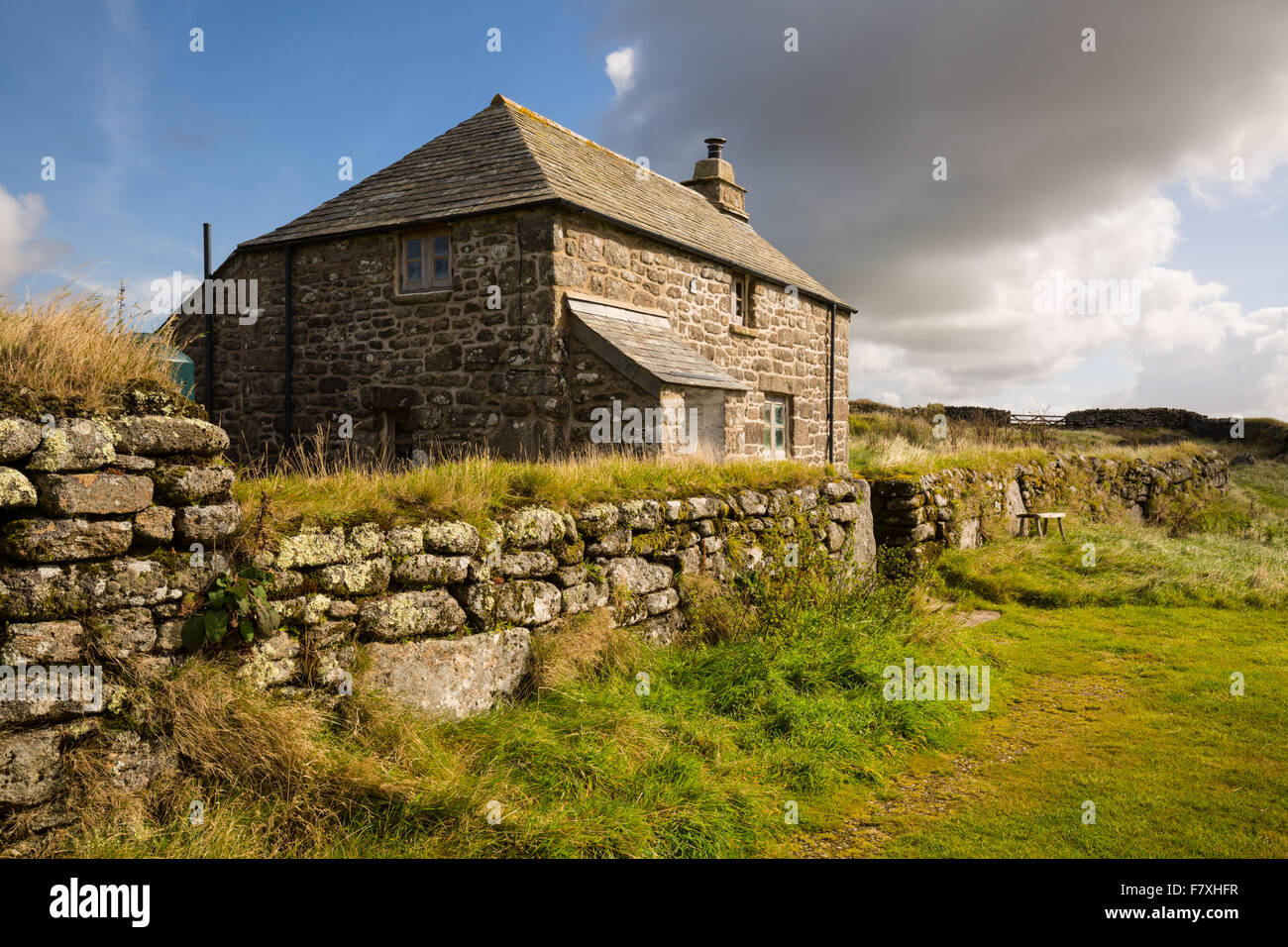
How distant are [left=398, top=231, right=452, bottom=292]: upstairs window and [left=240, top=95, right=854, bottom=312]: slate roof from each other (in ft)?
1.23

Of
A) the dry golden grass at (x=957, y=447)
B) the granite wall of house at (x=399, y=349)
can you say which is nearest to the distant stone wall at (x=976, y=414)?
the dry golden grass at (x=957, y=447)

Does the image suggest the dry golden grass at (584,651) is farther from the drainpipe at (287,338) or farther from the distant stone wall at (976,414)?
the distant stone wall at (976,414)

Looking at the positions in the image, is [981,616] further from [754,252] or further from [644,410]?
[754,252]

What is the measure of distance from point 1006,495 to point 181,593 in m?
12.0

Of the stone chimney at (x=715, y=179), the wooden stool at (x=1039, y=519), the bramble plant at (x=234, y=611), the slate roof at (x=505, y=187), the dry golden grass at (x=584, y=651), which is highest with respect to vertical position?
the stone chimney at (x=715, y=179)

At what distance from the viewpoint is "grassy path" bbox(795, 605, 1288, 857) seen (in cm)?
407

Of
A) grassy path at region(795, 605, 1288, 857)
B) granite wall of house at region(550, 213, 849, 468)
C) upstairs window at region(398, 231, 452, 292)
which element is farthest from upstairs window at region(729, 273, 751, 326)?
grassy path at region(795, 605, 1288, 857)

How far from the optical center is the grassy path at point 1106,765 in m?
4.07

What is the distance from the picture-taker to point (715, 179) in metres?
20.6

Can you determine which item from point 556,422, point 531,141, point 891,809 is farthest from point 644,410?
point 891,809

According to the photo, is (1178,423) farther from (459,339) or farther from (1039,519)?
(459,339)

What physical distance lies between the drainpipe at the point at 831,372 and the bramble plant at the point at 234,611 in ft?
57.1

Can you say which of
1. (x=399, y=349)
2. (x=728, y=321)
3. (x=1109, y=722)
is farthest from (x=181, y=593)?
(x=728, y=321)

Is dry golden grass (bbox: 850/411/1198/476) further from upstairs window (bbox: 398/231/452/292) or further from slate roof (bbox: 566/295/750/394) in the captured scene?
upstairs window (bbox: 398/231/452/292)
